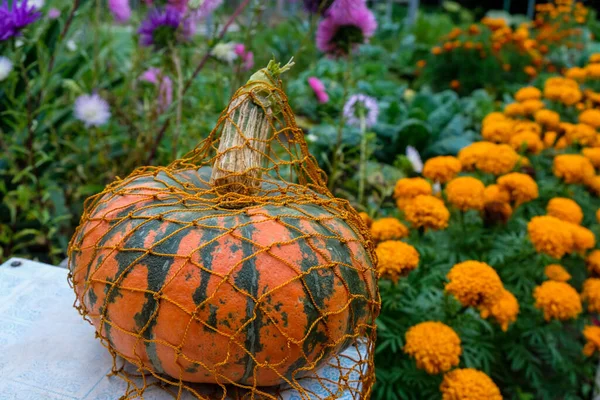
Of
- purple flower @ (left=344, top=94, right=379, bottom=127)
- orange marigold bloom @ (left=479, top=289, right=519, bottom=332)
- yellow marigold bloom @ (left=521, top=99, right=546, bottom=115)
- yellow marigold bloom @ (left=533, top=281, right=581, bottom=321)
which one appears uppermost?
purple flower @ (left=344, top=94, right=379, bottom=127)

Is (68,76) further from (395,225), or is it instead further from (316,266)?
(316,266)

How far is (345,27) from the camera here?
248 centimetres

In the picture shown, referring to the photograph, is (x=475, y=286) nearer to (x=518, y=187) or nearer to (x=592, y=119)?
(x=518, y=187)

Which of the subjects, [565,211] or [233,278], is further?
[565,211]

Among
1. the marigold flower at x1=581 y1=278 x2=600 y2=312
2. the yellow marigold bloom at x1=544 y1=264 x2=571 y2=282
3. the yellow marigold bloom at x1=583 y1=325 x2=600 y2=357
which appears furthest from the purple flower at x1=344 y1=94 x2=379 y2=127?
the yellow marigold bloom at x1=583 y1=325 x2=600 y2=357

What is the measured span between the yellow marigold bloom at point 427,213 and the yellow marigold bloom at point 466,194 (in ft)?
0.34

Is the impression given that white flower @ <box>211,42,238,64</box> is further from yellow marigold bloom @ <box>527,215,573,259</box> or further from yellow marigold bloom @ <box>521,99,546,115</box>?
yellow marigold bloom @ <box>521,99,546,115</box>

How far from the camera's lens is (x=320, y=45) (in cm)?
259

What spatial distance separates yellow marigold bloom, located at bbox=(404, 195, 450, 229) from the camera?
6.27ft

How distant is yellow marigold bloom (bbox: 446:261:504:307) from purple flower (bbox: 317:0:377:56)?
1269 mm

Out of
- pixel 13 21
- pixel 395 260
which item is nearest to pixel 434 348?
pixel 395 260

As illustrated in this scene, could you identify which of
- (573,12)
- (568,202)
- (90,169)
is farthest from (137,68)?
(573,12)

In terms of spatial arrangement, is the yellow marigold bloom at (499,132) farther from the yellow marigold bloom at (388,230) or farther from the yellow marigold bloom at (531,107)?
the yellow marigold bloom at (388,230)

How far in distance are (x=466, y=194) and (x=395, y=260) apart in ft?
1.56
